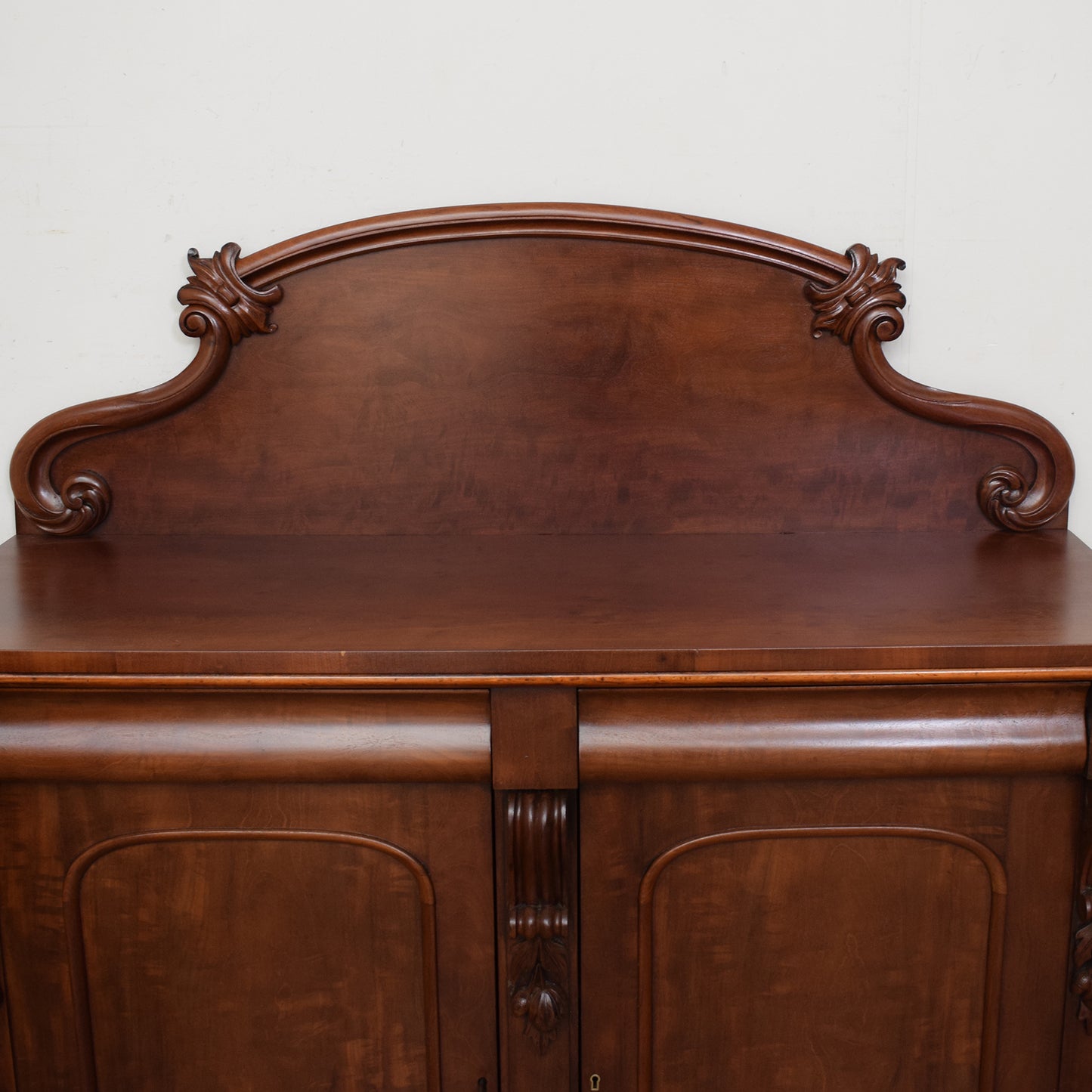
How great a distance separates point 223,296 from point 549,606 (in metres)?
0.59

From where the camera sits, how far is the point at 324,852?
102cm

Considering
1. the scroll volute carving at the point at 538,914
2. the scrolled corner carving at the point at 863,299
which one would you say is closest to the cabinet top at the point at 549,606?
the scroll volute carving at the point at 538,914

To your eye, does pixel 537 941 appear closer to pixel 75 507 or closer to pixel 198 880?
pixel 198 880

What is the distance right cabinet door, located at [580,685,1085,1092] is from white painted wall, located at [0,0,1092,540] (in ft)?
1.86

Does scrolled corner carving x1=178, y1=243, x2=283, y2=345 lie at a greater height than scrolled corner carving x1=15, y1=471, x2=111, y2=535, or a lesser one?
greater

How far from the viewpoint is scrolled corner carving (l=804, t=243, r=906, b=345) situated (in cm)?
130

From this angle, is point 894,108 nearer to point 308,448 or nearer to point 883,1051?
point 308,448

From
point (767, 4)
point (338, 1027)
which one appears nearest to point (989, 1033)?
point (338, 1027)

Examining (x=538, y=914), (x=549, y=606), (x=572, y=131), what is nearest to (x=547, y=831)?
(x=538, y=914)

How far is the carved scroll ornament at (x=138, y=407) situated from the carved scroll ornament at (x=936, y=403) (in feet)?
2.25

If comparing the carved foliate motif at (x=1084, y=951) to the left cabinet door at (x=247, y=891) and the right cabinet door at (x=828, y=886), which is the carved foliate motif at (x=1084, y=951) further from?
the left cabinet door at (x=247, y=891)

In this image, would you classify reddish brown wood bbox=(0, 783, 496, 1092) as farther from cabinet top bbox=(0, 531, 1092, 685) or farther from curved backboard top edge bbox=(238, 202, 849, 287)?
curved backboard top edge bbox=(238, 202, 849, 287)

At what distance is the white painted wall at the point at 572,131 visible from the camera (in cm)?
130

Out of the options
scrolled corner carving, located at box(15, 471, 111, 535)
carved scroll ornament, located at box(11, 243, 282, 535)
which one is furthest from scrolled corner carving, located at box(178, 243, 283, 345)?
scrolled corner carving, located at box(15, 471, 111, 535)
